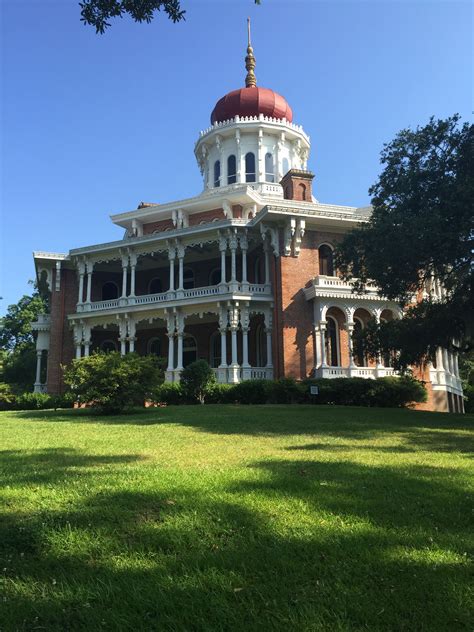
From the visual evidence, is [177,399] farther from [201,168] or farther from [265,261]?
[201,168]

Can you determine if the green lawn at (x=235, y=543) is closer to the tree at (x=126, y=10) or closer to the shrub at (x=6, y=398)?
the tree at (x=126, y=10)

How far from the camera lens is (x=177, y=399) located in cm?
2394

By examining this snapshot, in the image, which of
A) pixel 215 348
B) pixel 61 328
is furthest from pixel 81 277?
pixel 215 348

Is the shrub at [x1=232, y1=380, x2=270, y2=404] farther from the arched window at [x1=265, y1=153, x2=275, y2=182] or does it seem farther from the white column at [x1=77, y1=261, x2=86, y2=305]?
the arched window at [x1=265, y1=153, x2=275, y2=182]

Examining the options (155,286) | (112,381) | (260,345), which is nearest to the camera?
(112,381)

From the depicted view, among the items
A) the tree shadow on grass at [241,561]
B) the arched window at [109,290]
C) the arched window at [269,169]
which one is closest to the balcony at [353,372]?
the arched window at [109,290]

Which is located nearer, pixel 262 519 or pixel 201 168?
pixel 262 519

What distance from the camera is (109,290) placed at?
35.7 m

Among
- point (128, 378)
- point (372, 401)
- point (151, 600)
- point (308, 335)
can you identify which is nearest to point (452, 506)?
point (151, 600)

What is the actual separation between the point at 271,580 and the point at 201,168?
41.5 metres

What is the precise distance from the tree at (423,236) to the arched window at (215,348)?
13.1m

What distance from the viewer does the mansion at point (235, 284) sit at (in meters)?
26.8

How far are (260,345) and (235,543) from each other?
1041 inches

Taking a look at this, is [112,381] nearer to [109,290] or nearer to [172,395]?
[172,395]
